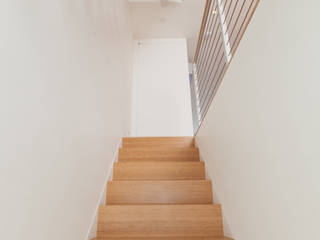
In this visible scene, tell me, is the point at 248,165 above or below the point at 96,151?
below

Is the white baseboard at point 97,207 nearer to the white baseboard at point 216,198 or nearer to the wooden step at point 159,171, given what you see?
the wooden step at point 159,171

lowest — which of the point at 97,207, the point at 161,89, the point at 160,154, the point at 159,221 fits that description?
the point at 159,221

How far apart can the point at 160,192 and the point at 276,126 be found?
1.24 m

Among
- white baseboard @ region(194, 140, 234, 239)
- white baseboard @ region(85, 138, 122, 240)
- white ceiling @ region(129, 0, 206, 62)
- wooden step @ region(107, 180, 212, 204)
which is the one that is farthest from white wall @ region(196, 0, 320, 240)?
white ceiling @ region(129, 0, 206, 62)

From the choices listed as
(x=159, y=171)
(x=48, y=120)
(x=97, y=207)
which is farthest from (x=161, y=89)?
(x=48, y=120)

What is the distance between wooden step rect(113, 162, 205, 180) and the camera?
2.08m

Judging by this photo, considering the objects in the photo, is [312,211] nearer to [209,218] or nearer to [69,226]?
[209,218]

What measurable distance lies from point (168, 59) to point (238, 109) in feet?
12.1

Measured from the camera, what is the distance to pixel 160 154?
2486mm

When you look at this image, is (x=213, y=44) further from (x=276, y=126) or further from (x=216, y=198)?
(x=276, y=126)

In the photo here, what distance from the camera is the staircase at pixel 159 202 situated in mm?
1488

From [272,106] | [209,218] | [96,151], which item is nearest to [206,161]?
[209,218]

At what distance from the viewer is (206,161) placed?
82.6 inches

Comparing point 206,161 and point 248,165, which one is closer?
point 248,165
